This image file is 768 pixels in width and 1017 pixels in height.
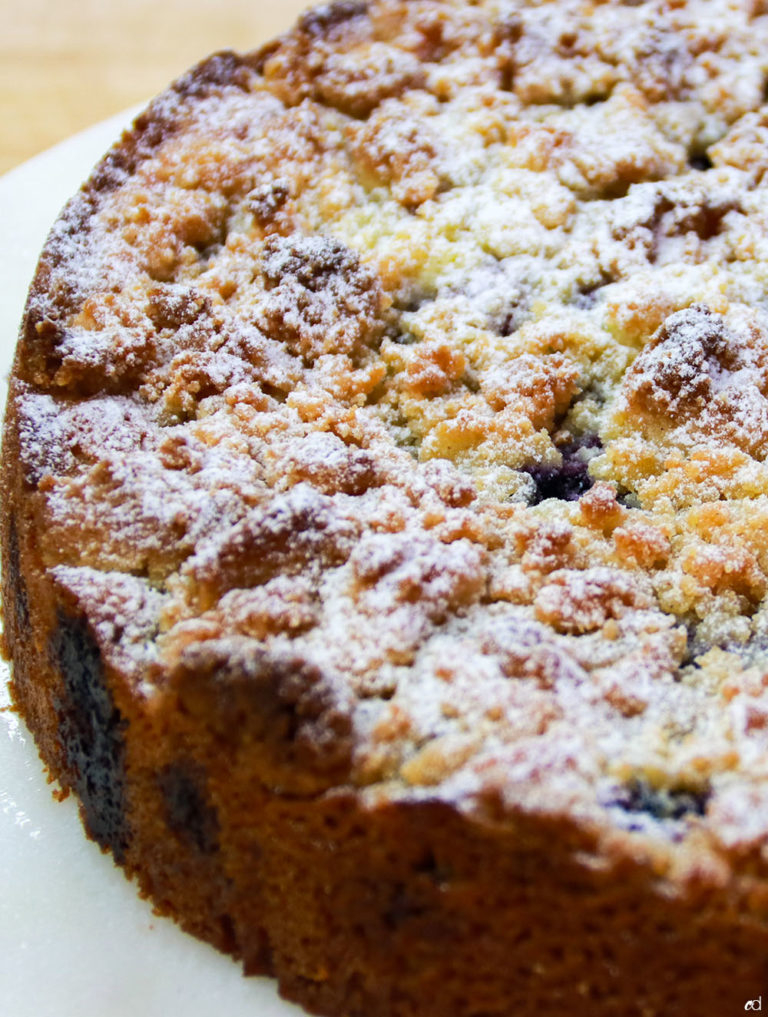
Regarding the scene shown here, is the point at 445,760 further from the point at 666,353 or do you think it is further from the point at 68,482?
the point at 666,353

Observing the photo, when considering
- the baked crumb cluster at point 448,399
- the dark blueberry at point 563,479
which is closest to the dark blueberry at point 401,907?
the baked crumb cluster at point 448,399

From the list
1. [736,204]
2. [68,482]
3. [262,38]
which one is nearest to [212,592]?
[68,482]

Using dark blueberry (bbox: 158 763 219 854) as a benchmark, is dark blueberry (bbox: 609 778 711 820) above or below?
below

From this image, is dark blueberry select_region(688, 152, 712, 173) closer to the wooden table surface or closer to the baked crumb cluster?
the baked crumb cluster

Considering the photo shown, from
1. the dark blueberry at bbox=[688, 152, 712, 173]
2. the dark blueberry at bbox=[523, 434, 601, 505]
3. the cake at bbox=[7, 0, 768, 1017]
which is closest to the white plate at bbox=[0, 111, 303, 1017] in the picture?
the cake at bbox=[7, 0, 768, 1017]

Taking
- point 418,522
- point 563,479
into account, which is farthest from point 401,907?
point 563,479

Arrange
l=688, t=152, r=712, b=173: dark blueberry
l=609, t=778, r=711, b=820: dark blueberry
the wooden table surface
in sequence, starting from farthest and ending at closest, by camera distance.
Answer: the wooden table surface → l=688, t=152, r=712, b=173: dark blueberry → l=609, t=778, r=711, b=820: dark blueberry

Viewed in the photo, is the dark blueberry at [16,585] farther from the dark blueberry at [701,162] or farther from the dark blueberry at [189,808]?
the dark blueberry at [701,162]

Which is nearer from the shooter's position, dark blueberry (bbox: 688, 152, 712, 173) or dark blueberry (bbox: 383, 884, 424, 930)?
dark blueberry (bbox: 383, 884, 424, 930)
